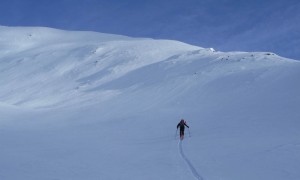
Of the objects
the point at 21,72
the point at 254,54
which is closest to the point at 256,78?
the point at 254,54

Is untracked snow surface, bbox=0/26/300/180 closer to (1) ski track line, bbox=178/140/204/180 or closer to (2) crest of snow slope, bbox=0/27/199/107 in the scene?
(1) ski track line, bbox=178/140/204/180

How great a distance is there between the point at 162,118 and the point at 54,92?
24399mm

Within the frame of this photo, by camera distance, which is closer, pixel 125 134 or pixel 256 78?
pixel 125 134

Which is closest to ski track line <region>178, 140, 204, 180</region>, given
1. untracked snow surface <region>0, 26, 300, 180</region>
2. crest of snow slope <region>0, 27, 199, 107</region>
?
untracked snow surface <region>0, 26, 300, 180</region>

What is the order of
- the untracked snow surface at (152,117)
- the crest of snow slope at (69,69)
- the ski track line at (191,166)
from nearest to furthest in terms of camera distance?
1. the ski track line at (191,166)
2. the untracked snow surface at (152,117)
3. the crest of snow slope at (69,69)

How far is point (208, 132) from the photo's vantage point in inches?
742

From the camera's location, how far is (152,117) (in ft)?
84.5

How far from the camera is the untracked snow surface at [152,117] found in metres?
11.1

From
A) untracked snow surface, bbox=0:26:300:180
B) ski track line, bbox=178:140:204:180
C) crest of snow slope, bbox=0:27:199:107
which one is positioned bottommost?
ski track line, bbox=178:140:204:180

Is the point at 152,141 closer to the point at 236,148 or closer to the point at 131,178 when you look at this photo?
the point at 236,148

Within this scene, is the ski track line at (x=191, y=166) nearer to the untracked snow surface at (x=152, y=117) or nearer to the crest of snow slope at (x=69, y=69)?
the untracked snow surface at (x=152, y=117)

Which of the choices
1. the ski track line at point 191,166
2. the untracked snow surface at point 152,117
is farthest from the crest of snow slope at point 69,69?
the ski track line at point 191,166

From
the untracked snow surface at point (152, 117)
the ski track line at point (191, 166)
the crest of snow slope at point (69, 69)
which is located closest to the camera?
the ski track line at point (191, 166)

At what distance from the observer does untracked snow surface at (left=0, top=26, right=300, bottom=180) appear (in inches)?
437
